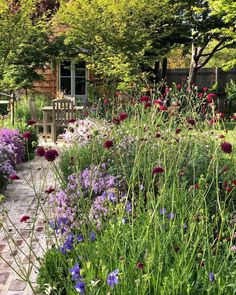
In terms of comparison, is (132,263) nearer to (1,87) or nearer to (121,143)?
(121,143)

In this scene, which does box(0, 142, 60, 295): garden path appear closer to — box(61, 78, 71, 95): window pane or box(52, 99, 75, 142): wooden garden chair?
box(52, 99, 75, 142): wooden garden chair

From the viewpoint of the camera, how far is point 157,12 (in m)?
12.1

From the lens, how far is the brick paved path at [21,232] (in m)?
2.48

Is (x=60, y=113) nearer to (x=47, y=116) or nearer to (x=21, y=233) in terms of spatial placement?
(x=47, y=116)

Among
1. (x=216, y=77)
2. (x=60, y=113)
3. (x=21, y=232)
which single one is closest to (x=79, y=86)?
(x=216, y=77)

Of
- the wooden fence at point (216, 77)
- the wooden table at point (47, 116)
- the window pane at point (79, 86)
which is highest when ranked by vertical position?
the wooden fence at point (216, 77)

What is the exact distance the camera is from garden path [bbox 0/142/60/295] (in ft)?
7.85

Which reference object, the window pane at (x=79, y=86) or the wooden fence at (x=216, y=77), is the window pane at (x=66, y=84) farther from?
the wooden fence at (x=216, y=77)

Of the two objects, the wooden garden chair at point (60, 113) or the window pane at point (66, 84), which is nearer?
the wooden garden chair at point (60, 113)

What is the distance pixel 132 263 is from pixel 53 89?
14.1m

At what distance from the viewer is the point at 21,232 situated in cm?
427

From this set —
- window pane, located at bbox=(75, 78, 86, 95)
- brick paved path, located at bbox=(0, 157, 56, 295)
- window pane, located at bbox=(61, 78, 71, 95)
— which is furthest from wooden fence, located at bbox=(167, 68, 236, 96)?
brick paved path, located at bbox=(0, 157, 56, 295)

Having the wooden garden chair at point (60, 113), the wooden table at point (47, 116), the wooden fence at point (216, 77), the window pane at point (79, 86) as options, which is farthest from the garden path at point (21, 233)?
the wooden fence at point (216, 77)

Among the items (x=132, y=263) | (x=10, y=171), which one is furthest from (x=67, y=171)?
(x=132, y=263)
